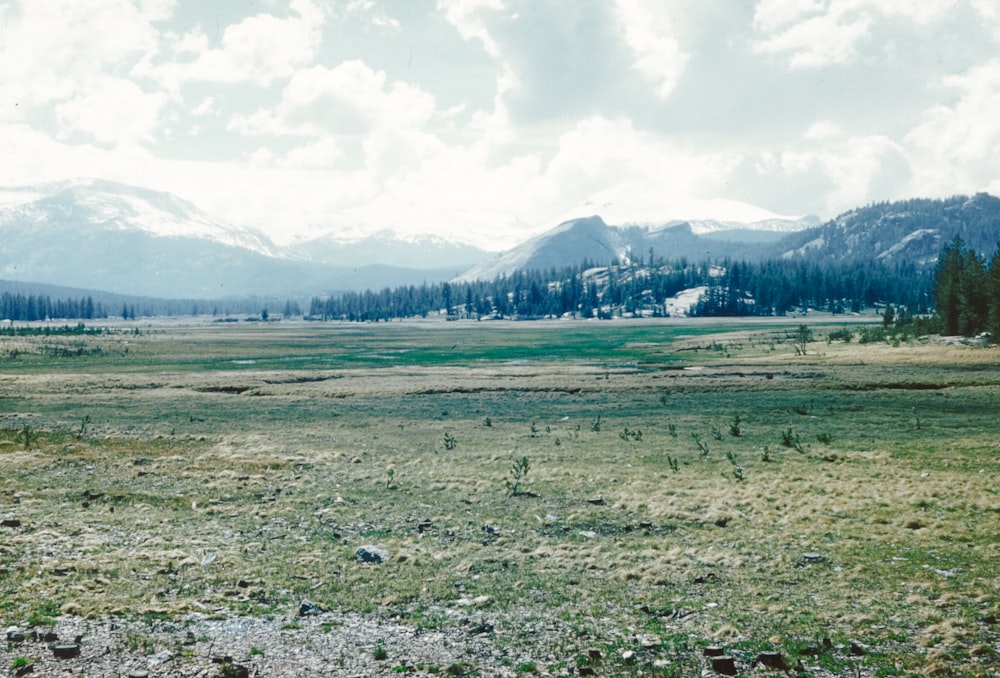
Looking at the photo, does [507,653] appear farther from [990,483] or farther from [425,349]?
[425,349]

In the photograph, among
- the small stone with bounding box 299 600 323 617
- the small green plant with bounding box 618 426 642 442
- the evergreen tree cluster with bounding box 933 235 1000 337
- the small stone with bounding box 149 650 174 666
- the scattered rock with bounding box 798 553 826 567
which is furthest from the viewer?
the evergreen tree cluster with bounding box 933 235 1000 337

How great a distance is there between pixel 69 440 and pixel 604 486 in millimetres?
29100

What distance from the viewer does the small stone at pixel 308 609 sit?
14.8m

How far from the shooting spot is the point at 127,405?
167ft

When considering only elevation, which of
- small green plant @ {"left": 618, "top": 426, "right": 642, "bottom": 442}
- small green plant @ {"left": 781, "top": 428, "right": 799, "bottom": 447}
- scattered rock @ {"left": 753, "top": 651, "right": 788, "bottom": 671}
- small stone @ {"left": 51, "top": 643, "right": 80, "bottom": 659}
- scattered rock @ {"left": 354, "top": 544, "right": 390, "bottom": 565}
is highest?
small green plant @ {"left": 781, "top": 428, "right": 799, "bottom": 447}

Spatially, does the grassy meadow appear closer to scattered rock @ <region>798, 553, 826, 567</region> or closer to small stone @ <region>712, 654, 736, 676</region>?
scattered rock @ <region>798, 553, 826, 567</region>

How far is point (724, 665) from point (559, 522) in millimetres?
10138

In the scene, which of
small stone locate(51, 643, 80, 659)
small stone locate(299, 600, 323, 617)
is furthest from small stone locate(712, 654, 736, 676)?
small stone locate(51, 643, 80, 659)

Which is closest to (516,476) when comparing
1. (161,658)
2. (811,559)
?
(811,559)

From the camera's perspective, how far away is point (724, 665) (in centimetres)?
1192

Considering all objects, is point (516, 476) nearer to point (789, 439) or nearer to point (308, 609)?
point (308, 609)

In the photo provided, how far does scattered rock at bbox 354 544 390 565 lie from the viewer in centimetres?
Result: 1833

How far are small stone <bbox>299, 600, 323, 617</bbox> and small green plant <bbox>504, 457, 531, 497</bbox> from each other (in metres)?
11.0

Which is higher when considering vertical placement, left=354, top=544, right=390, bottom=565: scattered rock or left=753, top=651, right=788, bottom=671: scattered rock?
left=753, top=651, right=788, bottom=671: scattered rock
